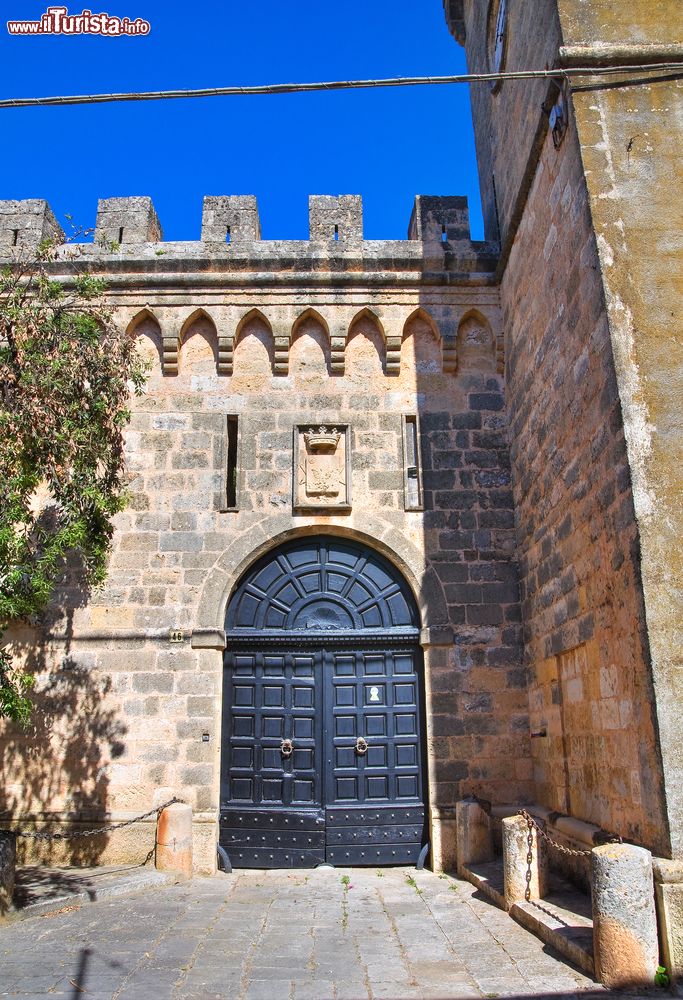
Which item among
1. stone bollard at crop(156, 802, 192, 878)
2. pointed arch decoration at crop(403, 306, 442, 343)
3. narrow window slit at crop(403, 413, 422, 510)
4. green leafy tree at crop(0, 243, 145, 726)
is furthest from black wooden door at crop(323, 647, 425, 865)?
pointed arch decoration at crop(403, 306, 442, 343)

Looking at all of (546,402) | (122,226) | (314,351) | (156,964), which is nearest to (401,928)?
(156,964)

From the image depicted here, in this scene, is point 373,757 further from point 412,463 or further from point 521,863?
point 412,463

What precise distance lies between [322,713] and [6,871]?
113 inches

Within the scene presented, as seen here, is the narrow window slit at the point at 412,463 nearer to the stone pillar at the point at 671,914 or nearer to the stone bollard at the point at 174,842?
the stone bollard at the point at 174,842

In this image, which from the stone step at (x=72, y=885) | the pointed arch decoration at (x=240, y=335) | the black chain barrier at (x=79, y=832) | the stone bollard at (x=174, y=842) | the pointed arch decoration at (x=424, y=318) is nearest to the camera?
the stone step at (x=72, y=885)

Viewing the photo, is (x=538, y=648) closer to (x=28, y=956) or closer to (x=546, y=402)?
(x=546, y=402)

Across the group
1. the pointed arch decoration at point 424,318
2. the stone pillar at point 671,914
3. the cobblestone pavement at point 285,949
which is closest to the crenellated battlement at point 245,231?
the pointed arch decoration at point 424,318

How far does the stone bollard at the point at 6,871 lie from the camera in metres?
5.06

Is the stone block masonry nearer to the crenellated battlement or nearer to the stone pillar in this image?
the crenellated battlement

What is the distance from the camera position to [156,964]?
4.14 metres

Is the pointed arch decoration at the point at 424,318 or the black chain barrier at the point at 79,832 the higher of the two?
the pointed arch decoration at the point at 424,318

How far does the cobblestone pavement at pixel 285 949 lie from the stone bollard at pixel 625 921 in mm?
149

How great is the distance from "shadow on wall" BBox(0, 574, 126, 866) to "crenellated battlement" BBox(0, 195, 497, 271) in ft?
12.5

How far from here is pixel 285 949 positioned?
443 centimetres
